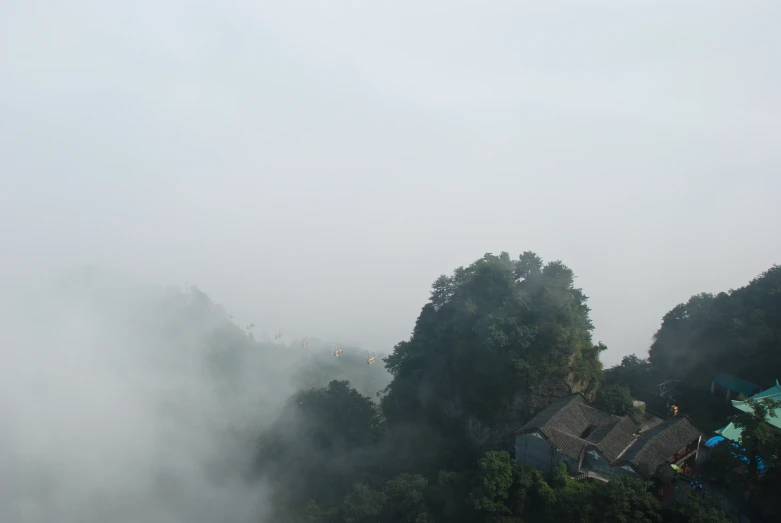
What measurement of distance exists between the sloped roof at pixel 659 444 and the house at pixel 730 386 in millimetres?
12179

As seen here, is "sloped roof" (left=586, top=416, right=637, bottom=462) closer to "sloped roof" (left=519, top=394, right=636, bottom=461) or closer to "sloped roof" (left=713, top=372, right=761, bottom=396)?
"sloped roof" (left=519, top=394, right=636, bottom=461)

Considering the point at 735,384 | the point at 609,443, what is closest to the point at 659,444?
the point at 609,443

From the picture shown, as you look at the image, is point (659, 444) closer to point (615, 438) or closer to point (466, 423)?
point (615, 438)

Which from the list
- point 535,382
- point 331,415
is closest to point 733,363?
point 535,382

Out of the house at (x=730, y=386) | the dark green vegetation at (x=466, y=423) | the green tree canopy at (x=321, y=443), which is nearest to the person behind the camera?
the dark green vegetation at (x=466, y=423)

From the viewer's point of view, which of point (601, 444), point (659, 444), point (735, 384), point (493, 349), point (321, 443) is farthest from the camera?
point (321, 443)

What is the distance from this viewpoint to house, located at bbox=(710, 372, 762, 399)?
44.6m

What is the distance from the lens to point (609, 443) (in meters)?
34.5

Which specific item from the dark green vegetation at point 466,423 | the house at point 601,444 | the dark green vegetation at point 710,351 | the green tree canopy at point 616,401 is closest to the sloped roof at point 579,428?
the house at point 601,444

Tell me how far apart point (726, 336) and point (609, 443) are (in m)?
21.8

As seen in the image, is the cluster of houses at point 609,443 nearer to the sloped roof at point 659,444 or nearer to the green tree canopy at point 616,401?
the sloped roof at point 659,444

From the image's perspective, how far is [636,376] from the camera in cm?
5222

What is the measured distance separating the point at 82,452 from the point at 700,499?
70288 mm

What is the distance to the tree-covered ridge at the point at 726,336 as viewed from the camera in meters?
46.2
